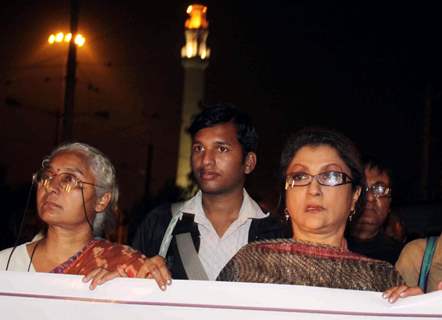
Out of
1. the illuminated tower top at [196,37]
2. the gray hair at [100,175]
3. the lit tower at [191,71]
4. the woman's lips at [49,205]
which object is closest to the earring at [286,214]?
the gray hair at [100,175]

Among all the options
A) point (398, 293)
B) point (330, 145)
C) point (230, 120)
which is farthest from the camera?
point (230, 120)

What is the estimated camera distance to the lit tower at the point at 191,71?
42.2m

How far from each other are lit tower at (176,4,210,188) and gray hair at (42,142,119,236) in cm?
3792

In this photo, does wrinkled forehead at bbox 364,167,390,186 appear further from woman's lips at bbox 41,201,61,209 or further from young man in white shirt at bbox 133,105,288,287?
woman's lips at bbox 41,201,61,209

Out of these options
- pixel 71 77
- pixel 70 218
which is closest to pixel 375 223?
pixel 70 218

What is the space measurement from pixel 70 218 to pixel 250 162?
1306mm

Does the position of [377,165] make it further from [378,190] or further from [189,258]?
[189,258]

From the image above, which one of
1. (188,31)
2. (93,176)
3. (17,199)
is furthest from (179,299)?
(188,31)

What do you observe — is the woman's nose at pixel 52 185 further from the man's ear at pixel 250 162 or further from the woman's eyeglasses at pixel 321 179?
the man's ear at pixel 250 162

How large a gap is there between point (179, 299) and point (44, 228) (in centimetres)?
114

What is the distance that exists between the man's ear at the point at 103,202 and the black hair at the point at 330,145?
0.81m

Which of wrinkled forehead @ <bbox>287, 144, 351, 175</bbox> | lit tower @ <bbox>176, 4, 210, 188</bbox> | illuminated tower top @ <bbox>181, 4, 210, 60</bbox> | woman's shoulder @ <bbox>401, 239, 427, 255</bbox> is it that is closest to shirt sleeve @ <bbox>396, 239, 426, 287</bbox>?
woman's shoulder @ <bbox>401, 239, 427, 255</bbox>

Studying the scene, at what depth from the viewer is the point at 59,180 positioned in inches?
106

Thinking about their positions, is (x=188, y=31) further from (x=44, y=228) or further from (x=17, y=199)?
(x=44, y=228)
